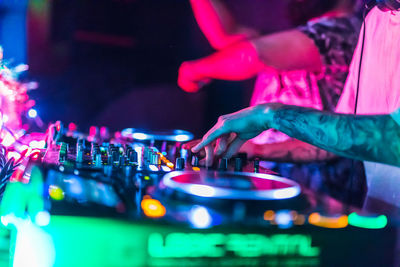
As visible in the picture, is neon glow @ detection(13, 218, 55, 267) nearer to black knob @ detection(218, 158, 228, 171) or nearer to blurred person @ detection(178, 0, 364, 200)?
black knob @ detection(218, 158, 228, 171)

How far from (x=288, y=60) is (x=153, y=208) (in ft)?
4.91

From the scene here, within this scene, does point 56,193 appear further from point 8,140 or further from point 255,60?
point 255,60

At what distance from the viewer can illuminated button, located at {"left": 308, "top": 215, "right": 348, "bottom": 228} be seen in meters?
0.66

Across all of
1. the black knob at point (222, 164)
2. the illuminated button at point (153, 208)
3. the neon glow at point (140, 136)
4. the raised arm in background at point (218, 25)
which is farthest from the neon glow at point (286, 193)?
the raised arm in background at point (218, 25)

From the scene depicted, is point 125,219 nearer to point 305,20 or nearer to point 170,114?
point 170,114

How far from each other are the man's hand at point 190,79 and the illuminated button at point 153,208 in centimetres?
131

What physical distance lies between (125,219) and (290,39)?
1602mm

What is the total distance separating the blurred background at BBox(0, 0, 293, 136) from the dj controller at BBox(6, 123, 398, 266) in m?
1.10

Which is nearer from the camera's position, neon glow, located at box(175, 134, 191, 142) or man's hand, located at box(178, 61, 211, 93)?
neon glow, located at box(175, 134, 191, 142)

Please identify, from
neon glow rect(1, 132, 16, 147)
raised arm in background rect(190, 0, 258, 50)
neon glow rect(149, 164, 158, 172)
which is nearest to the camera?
neon glow rect(149, 164, 158, 172)

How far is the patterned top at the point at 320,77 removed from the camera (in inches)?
76.1

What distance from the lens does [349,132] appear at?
885 mm

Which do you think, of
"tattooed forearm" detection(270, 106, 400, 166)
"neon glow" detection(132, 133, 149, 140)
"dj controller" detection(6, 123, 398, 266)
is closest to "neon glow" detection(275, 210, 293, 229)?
"dj controller" detection(6, 123, 398, 266)

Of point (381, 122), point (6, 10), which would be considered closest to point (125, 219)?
point (381, 122)
